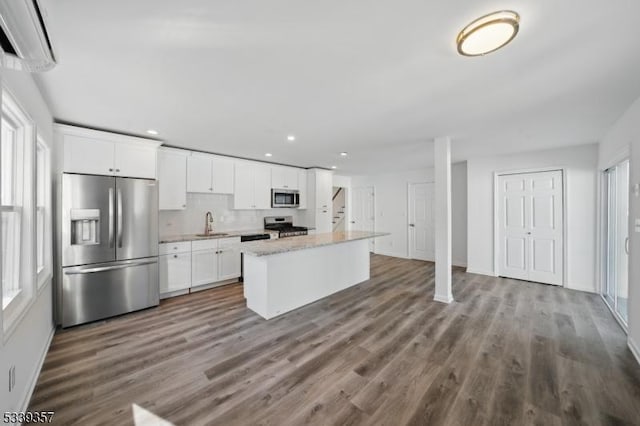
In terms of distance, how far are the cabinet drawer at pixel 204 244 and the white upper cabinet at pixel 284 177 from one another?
183 cm

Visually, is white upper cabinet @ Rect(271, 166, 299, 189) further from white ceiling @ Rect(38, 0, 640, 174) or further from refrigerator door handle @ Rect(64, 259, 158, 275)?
refrigerator door handle @ Rect(64, 259, 158, 275)

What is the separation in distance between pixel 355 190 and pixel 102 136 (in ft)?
20.3

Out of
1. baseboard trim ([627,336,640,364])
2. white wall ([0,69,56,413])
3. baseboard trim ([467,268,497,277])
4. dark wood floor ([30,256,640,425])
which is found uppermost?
white wall ([0,69,56,413])

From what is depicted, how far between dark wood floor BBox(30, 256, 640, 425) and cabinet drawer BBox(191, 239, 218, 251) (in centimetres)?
93

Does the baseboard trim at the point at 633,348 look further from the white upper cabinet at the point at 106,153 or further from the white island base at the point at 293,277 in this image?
the white upper cabinet at the point at 106,153

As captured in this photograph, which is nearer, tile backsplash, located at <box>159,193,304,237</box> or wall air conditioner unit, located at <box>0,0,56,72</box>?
wall air conditioner unit, located at <box>0,0,56,72</box>

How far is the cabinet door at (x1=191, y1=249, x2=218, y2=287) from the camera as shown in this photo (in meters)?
4.01

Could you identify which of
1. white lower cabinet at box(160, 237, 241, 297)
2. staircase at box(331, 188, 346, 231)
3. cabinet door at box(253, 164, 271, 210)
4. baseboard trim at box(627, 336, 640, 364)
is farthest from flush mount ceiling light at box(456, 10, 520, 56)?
staircase at box(331, 188, 346, 231)

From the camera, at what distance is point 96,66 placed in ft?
5.95

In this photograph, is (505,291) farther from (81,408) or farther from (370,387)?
(81,408)

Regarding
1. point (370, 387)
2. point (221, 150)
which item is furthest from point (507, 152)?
point (221, 150)

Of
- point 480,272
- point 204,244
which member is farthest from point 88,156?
point 480,272

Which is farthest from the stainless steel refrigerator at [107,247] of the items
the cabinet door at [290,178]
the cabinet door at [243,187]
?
the cabinet door at [290,178]

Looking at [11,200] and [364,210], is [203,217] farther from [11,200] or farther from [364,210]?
[364,210]
